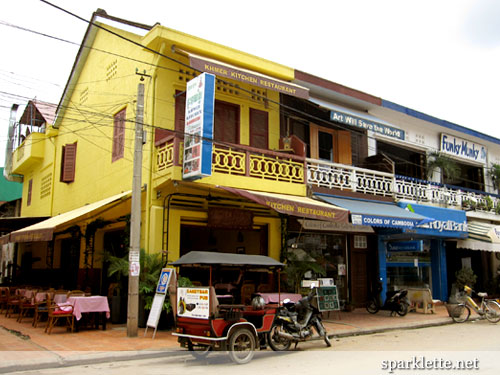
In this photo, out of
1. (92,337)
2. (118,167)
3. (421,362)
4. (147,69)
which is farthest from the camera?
(118,167)

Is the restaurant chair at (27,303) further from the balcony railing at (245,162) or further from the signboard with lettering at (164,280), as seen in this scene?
the balcony railing at (245,162)

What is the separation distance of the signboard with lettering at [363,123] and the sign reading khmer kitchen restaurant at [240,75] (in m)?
1.49

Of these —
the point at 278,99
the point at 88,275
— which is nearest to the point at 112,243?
the point at 88,275

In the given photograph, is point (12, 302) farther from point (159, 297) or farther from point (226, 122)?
point (226, 122)

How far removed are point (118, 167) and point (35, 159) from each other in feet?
37.1

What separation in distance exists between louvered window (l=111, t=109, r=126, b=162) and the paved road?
8.55m

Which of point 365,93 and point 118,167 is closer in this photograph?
point 118,167

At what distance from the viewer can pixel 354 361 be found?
825 cm

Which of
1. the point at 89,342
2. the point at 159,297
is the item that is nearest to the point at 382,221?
the point at 159,297

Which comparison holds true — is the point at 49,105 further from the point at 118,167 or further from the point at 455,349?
the point at 455,349

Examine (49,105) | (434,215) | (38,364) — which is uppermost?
(49,105)

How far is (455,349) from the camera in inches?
373

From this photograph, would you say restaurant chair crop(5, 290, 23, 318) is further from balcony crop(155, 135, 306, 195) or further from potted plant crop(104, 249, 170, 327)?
balcony crop(155, 135, 306, 195)

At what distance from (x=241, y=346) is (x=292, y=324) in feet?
4.92
